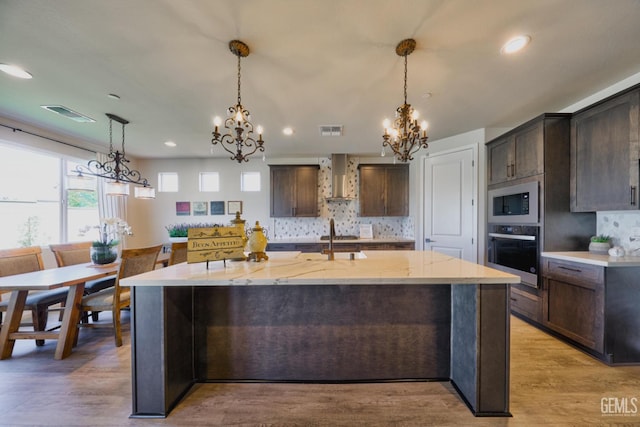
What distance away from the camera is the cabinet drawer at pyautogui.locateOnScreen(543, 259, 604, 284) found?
2029 mm

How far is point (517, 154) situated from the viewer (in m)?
2.86

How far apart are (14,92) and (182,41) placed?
2.31 meters

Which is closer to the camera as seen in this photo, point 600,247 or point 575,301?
point 575,301

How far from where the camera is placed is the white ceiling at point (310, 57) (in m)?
1.46

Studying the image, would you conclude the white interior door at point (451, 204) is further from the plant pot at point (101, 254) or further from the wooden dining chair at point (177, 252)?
the plant pot at point (101, 254)

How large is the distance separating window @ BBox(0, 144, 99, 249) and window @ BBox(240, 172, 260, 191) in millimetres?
2566

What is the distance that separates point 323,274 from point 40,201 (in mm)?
4867

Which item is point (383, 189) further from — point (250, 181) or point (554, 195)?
point (250, 181)

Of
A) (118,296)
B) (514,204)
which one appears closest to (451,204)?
(514,204)

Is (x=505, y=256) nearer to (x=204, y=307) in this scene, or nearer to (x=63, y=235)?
(x=204, y=307)

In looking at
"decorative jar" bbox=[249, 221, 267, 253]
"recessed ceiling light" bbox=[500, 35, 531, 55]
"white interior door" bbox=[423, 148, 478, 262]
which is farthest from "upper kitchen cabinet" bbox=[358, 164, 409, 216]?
"decorative jar" bbox=[249, 221, 267, 253]

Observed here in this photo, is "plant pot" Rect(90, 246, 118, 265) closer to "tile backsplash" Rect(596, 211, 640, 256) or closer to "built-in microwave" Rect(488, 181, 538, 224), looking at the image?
"built-in microwave" Rect(488, 181, 538, 224)

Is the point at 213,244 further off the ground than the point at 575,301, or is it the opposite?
the point at 213,244

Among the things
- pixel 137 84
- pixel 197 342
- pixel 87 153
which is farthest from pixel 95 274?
pixel 87 153
